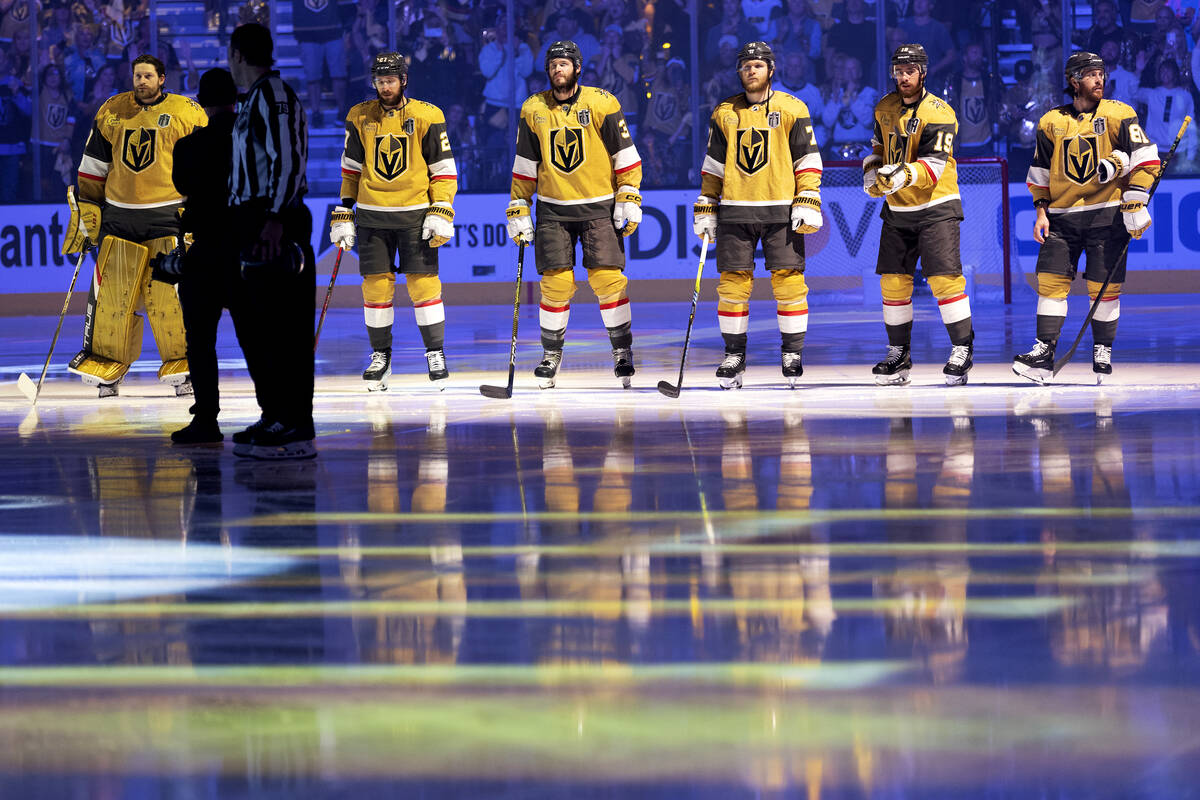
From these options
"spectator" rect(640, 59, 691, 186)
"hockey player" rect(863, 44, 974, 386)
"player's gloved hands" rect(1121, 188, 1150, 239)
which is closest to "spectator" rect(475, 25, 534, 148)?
"spectator" rect(640, 59, 691, 186)

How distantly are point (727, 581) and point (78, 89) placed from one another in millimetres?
15466

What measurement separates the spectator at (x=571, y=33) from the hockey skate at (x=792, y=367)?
32.8ft

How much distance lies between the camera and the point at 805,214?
773 centimetres

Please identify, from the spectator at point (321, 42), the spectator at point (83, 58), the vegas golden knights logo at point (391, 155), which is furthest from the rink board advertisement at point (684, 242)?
the vegas golden knights logo at point (391, 155)

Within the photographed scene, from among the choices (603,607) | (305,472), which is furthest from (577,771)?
(305,472)

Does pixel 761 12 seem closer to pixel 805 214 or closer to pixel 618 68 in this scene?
pixel 618 68

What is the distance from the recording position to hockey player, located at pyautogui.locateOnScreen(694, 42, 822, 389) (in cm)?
788

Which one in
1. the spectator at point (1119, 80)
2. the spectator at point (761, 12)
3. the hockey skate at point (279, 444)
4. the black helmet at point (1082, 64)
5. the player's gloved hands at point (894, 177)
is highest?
the spectator at point (761, 12)

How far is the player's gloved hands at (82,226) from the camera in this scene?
7.88 meters

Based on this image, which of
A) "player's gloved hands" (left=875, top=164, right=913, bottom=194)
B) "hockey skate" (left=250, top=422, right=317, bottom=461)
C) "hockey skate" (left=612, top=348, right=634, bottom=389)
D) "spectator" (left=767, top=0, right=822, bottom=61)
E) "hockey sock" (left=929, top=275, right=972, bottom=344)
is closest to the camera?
"hockey skate" (left=250, top=422, right=317, bottom=461)

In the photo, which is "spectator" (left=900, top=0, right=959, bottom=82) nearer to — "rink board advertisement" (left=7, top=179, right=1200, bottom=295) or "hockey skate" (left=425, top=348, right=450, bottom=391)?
"rink board advertisement" (left=7, top=179, right=1200, bottom=295)

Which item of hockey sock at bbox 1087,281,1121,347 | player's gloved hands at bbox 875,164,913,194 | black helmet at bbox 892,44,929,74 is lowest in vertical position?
hockey sock at bbox 1087,281,1121,347

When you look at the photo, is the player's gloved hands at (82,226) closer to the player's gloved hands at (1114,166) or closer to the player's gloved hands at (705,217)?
the player's gloved hands at (705,217)

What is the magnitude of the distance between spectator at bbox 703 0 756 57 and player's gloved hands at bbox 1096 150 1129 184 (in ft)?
31.9
